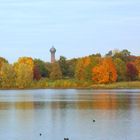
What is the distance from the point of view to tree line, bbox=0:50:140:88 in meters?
123

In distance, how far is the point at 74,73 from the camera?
13825 cm

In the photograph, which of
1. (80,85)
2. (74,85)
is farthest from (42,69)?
(80,85)

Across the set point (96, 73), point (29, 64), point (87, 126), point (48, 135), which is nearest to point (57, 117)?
point (87, 126)

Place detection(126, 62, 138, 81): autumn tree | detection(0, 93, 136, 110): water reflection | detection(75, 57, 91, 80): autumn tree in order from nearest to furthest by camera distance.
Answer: detection(0, 93, 136, 110): water reflection → detection(75, 57, 91, 80): autumn tree → detection(126, 62, 138, 81): autumn tree

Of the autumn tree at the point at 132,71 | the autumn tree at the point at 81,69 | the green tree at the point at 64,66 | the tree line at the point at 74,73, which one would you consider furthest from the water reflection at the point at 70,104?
the green tree at the point at 64,66

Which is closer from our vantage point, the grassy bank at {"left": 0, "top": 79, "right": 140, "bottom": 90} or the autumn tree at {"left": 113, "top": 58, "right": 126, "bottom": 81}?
the grassy bank at {"left": 0, "top": 79, "right": 140, "bottom": 90}

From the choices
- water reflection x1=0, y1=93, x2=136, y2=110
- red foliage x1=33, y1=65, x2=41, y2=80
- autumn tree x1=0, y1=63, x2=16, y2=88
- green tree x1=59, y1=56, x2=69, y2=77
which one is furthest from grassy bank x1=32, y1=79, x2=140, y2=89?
water reflection x1=0, y1=93, x2=136, y2=110

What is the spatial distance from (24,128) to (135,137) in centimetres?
873

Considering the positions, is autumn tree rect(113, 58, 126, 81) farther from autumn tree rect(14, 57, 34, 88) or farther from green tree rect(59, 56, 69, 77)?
autumn tree rect(14, 57, 34, 88)

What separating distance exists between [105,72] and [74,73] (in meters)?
17.2

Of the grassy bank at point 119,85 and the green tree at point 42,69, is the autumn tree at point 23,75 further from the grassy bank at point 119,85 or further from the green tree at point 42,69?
the grassy bank at point 119,85

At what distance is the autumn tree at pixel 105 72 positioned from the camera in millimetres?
122375

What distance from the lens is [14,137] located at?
2933 cm

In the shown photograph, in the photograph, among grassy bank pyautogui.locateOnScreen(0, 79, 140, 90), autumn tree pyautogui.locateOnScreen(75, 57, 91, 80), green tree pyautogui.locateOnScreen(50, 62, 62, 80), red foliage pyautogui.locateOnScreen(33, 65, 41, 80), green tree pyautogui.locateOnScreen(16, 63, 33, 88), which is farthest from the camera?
red foliage pyautogui.locateOnScreen(33, 65, 41, 80)
